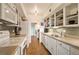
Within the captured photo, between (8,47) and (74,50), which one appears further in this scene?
(74,50)

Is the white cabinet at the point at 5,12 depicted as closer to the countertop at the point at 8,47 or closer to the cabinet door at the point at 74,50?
the countertop at the point at 8,47

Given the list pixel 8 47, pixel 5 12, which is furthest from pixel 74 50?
pixel 5 12

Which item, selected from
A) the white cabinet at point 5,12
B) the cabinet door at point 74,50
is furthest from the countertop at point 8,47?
the cabinet door at point 74,50

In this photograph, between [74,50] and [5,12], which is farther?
[74,50]

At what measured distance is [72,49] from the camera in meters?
2.06

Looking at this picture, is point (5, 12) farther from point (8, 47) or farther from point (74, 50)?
point (74, 50)

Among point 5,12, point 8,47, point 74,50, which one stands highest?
point 5,12

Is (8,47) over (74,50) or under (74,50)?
over

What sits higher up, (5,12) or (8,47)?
(5,12)

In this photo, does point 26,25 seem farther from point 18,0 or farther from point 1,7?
point 1,7

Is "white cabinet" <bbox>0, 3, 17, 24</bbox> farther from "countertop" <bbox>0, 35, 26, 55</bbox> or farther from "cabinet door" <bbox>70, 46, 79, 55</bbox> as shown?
"cabinet door" <bbox>70, 46, 79, 55</bbox>

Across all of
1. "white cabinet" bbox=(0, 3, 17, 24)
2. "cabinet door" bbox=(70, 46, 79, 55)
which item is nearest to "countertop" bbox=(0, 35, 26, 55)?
"white cabinet" bbox=(0, 3, 17, 24)
